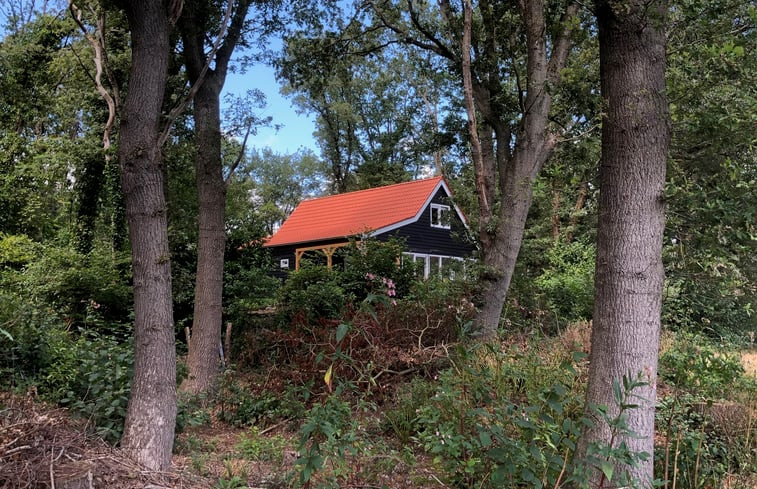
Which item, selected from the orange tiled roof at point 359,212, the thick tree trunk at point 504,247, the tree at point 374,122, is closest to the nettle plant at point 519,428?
the thick tree trunk at point 504,247

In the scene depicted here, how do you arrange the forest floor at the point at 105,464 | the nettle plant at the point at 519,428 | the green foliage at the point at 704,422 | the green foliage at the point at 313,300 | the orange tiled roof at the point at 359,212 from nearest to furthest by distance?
the nettle plant at the point at 519,428
the forest floor at the point at 105,464
the green foliage at the point at 704,422
the green foliage at the point at 313,300
the orange tiled roof at the point at 359,212

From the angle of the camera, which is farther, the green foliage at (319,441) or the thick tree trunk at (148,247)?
the thick tree trunk at (148,247)

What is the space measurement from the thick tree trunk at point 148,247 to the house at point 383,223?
51.2ft

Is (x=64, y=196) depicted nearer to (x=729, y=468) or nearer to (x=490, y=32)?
(x=490, y=32)

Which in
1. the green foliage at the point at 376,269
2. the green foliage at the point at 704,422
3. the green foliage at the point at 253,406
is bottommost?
the green foliage at the point at 253,406

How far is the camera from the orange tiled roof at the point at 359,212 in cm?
2183

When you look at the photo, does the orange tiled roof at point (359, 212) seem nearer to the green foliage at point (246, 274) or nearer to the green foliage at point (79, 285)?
the green foliage at point (246, 274)

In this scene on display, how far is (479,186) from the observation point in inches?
349

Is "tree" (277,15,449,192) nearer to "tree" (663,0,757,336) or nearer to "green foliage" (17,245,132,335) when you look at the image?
"green foliage" (17,245,132,335)

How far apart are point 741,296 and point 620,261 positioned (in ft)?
11.5

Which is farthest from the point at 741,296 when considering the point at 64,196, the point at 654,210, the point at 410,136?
the point at 410,136

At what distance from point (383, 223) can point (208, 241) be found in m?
12.9

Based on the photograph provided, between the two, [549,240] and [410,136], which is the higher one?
[410,136]

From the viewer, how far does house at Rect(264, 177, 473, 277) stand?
71.1ft
